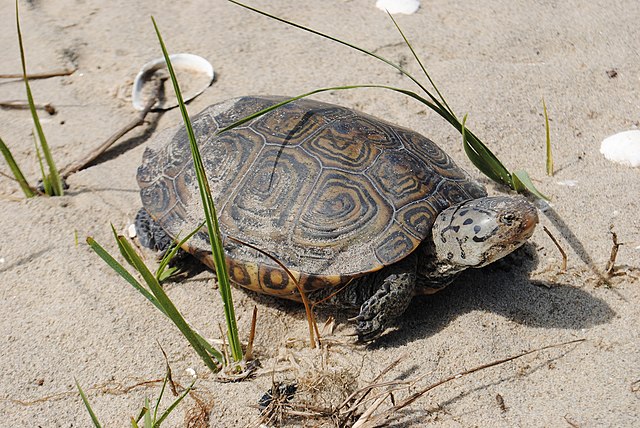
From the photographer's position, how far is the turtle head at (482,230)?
9.92 ft

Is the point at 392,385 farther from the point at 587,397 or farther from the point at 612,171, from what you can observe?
the point at 612,171

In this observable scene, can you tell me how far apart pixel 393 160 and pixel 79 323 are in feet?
5.96

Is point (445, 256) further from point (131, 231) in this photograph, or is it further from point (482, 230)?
point (131, 231)

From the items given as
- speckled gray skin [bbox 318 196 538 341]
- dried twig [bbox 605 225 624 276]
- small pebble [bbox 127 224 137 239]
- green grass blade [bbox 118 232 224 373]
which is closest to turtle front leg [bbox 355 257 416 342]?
speckled gray skin [bbox 318 196 538 341]

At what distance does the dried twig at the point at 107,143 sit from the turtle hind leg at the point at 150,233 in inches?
28.8

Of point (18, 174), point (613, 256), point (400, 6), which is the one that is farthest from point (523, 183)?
point (18, 174)

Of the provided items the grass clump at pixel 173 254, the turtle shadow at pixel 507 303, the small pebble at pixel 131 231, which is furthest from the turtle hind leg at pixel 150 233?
the turtle shadow at pixel 507 303

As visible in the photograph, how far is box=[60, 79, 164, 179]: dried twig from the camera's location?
4387 millimetres

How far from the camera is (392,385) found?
9.41ft

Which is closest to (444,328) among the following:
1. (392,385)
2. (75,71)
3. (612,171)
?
(392,385)


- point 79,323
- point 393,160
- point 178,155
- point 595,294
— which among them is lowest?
point 79,323

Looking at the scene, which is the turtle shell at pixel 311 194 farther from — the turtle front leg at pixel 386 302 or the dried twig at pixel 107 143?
the dried twig at pixel 107 143

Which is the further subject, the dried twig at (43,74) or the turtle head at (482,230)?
the dried twig at (43,74)

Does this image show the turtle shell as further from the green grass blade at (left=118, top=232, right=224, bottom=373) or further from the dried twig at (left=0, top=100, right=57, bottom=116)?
the dried twig at (left=0, top=100, right=57, bottom=116)
